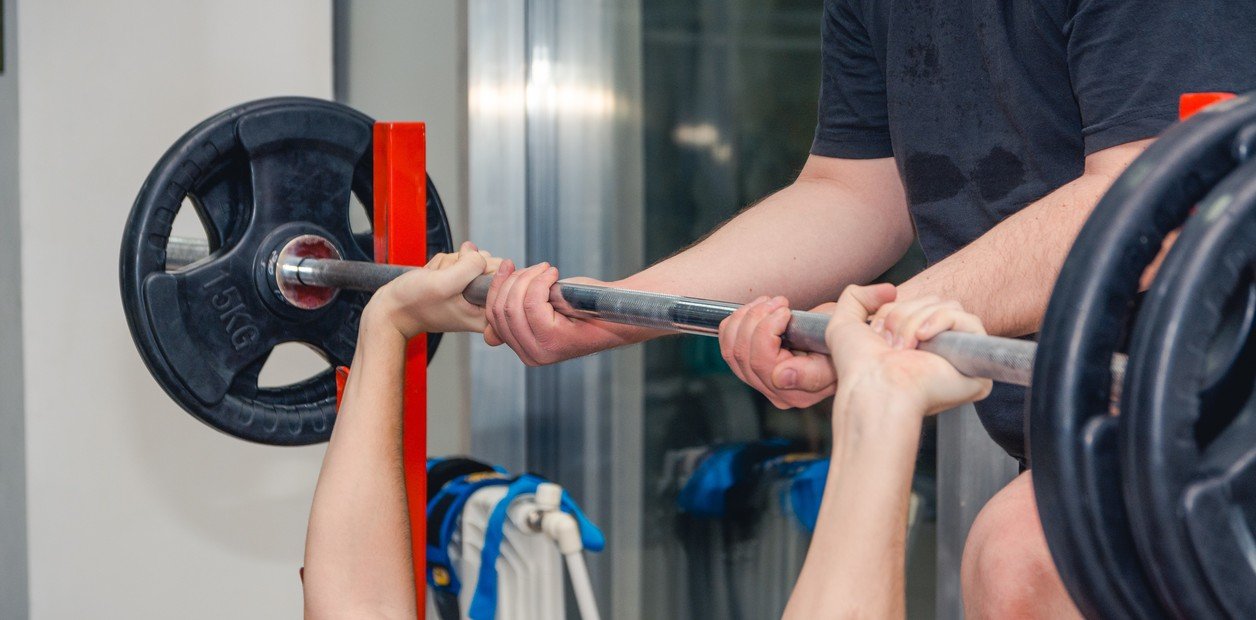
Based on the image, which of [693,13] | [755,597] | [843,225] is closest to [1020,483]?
[843,225]

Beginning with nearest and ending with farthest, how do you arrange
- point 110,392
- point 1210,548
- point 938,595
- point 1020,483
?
point 1210,548, point 1020,483, point 938,595, point 110,392

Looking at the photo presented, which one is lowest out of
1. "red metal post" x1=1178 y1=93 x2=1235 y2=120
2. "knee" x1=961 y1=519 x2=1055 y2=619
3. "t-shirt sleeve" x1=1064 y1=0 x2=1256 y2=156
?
"knee" x1=961 y1=519 x2=1055 y2=619

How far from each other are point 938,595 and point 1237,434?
1.28 meters

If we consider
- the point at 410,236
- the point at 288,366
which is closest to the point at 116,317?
the point at 288,366

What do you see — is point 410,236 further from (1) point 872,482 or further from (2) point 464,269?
(1) point 872,482

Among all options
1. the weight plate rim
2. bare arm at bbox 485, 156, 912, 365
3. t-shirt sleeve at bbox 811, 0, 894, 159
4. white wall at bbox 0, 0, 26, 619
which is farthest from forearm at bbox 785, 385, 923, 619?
white wall at bbox 0, 0, 26, 619

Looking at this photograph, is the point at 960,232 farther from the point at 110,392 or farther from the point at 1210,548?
the point at 110,392

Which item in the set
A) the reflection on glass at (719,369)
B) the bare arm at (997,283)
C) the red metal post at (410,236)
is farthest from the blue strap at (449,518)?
the bare arm at (997,283)

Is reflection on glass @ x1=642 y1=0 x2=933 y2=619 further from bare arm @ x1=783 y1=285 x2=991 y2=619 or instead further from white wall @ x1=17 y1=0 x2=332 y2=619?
bare arm @ x1=783 y1=285 x2=991 y2=619

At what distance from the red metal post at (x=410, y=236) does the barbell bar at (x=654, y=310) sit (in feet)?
0.18

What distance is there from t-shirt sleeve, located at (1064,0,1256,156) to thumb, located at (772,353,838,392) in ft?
1.00

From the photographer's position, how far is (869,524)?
0.71m

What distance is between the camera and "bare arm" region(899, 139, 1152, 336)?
939mm

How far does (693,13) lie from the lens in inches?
84.0
